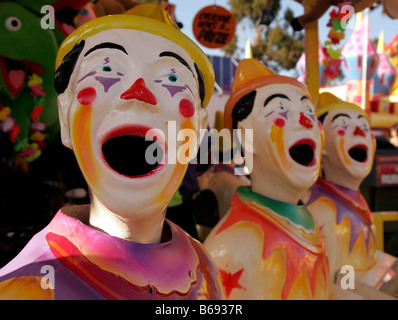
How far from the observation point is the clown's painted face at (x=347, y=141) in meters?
2.58

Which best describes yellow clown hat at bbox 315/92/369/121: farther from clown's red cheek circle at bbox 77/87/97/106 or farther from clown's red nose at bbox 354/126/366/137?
clown's red cheek circle at bbox 77/87/97/106

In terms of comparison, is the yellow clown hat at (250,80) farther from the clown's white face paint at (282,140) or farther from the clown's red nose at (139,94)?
the clown's red nose at (139,94)

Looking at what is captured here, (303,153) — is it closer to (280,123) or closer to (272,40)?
(280,123)

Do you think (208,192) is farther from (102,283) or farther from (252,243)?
(102,283)

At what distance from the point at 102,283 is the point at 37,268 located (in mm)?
171

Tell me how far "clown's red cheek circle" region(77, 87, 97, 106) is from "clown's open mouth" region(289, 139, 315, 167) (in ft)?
3.84

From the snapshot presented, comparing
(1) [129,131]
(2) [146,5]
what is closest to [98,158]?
(1) [129,131]

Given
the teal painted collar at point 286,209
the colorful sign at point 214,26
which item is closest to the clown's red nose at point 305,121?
Answer: the teal painted collar at point 286,209

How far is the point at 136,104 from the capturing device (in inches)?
42.9

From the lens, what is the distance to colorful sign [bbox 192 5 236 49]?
4.13 m

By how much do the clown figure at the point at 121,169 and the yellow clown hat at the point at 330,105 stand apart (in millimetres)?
1637

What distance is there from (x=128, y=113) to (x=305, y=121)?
3.57 feet

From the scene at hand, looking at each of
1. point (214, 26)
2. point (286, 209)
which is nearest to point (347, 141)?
point (286, 209)

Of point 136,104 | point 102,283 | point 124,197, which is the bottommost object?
point 102,283
